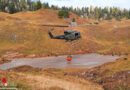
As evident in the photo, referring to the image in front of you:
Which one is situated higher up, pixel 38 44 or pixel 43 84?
pixel 43 84

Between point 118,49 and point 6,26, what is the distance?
2012 inches

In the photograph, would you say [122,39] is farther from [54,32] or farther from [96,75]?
[96,75]

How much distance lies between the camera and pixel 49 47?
6203 centimetres

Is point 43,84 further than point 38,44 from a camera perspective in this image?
No

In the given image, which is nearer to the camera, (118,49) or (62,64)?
(62,64)

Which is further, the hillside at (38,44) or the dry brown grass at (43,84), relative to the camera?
the hillside at (38,44)

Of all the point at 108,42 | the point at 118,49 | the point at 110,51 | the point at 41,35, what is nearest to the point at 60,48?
the point at 41,35

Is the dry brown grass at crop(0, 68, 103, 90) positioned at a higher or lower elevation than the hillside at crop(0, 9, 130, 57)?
higher

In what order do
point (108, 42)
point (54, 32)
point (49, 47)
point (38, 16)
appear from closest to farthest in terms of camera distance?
point (49, 47)
point (54, 32)
point (108, 42)
point (38, 16)

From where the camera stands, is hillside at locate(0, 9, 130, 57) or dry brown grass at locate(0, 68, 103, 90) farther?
hillside at locate(0, 9, 130, 57)

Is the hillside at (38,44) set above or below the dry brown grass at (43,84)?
below

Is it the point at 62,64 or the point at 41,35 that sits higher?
the point at 41,35

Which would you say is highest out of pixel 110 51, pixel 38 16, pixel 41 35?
pixel 38 16

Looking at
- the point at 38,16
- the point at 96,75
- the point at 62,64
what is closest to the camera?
the point at 96,75
